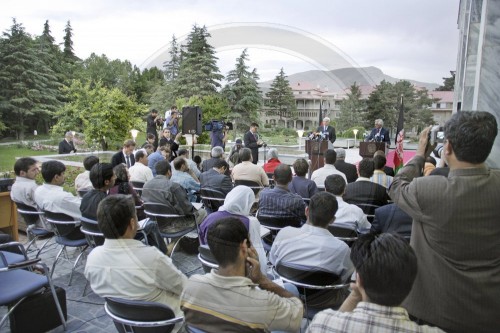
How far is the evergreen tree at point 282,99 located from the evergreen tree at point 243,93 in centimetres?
585

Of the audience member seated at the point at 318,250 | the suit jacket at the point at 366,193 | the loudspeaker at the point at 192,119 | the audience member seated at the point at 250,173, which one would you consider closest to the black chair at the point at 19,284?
the audience member seated at the point at 318,250

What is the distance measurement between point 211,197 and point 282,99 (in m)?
33.2

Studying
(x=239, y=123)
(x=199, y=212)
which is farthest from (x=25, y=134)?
(x=199, y=212)

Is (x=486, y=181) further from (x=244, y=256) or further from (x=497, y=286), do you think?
(x=244, y=256)

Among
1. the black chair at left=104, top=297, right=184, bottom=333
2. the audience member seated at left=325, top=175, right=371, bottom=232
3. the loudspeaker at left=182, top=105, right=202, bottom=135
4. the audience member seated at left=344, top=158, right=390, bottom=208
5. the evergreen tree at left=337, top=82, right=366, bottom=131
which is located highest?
the evergreen tree at left=337, top=82, right=366, bottom=131

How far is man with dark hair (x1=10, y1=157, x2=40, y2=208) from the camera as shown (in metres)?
4.47

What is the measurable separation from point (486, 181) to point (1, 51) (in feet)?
118

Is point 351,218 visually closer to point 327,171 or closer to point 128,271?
point 327,171

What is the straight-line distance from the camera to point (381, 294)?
1298mm

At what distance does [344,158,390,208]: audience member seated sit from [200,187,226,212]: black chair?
1805 mm

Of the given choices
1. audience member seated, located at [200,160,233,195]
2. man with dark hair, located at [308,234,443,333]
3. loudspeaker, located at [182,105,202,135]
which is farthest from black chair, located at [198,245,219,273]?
loudspeaker, located at [182,105,202,135]

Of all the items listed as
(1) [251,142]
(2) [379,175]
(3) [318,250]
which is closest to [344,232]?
(3) [318,250]

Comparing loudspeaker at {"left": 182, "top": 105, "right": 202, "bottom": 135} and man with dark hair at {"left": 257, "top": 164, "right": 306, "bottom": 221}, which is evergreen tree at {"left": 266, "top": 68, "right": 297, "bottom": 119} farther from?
man with dark hair at {"left": 257, "top": 164, "right": 306, "bottom": 221}

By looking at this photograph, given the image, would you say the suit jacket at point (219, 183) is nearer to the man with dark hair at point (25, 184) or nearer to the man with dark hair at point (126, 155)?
the man with dark hair at point (25, 184)
